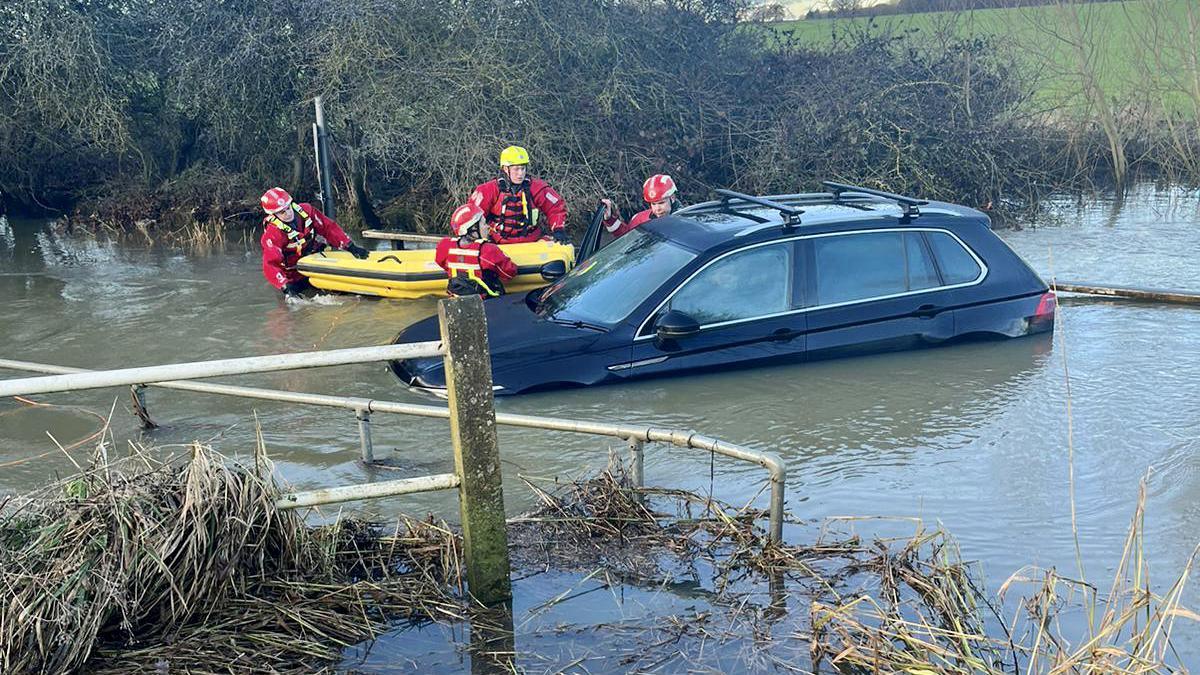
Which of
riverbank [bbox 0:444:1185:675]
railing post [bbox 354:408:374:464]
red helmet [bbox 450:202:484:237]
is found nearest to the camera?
riverbank [bbox 0:444:1185:675]

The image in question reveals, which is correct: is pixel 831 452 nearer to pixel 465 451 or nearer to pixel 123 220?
pixel 465 451

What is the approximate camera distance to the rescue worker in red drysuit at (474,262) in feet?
32.6

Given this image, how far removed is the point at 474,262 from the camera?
998 cm

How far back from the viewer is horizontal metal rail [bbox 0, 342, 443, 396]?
3643 millimetres

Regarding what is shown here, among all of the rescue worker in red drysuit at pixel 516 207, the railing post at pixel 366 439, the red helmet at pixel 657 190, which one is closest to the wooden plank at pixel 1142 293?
the red helmet at pixel 657 190

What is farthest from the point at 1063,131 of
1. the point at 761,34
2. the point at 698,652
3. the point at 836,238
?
the point at 698,652

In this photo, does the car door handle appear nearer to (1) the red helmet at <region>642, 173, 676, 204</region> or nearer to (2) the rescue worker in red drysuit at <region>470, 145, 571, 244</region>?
(1) the red helmet at <region>642, 173, 676, 204</region>

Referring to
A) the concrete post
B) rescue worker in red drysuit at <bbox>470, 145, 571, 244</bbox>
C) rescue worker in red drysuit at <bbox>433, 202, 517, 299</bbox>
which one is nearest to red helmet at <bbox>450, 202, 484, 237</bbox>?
rescue worker in red drysuit at <bbox>433, 202, 517, 299</bbox>

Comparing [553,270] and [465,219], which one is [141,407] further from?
[465,219]

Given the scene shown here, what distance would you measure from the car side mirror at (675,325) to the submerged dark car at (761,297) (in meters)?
0.01

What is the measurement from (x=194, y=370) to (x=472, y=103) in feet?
39.2

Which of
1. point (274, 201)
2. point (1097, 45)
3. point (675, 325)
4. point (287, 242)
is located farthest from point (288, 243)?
point (1097, 45)

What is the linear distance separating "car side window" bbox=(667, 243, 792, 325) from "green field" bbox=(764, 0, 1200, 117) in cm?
1194

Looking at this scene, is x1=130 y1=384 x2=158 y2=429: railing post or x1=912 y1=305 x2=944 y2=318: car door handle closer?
x1=130 y1=384 x2=158 y2=429: railing post
